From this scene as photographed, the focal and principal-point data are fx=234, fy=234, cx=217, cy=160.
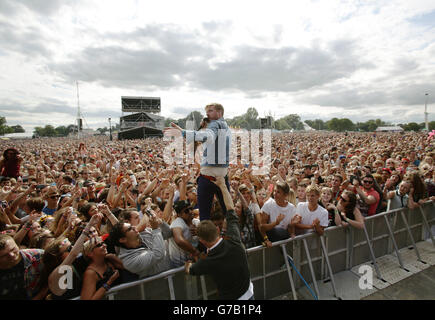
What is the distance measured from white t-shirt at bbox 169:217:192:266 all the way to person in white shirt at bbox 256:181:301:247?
1.13m

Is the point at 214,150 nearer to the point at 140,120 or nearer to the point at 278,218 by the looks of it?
the point at 278,218

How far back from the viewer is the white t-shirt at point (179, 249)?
2906mm

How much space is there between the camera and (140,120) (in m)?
51.9

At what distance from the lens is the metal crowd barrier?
8.73 ft

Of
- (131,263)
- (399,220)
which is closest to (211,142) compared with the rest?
(131,263)

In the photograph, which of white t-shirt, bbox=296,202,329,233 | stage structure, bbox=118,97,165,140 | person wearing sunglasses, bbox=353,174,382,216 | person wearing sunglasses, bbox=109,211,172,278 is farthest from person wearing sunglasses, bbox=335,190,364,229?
stage structure, bbox=118,97,165,140

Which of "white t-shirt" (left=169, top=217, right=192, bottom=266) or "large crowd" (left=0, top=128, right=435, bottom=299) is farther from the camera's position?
"white t-shirt" (left=169, top=217, right=192, bottom=266)

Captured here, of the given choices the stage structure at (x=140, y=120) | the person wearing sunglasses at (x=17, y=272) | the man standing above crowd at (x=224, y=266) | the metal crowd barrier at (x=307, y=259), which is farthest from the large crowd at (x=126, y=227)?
the stage structure at (x=140, y=120)

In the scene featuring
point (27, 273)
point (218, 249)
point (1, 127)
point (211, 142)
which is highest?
point (1, 127)

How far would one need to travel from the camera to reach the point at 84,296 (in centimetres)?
222

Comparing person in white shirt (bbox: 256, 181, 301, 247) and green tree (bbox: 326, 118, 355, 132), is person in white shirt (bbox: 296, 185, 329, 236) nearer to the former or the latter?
person in white shirt (bbox: 256, 181, 301, 247)
